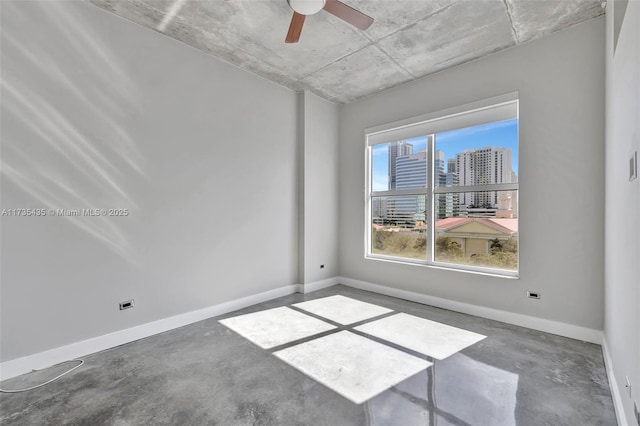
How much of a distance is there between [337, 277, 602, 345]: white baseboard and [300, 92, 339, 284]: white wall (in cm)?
88

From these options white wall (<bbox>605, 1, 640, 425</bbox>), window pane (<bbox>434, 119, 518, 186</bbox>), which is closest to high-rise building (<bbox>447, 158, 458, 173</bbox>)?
window pane (<bbox>434, 119, 518, 186</bbox>)

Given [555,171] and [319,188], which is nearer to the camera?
[555,171]

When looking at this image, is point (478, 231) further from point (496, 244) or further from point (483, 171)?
point (483, 171)

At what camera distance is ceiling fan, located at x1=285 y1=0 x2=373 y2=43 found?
→ 2.25 m

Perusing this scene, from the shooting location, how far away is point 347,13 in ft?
7.69

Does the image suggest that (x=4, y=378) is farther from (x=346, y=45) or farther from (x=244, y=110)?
(x=346, y=45)

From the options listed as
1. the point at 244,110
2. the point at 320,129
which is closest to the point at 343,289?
the point at 320,129

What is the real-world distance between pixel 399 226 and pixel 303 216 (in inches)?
58.8

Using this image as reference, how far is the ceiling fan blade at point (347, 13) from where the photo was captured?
87.1 inches

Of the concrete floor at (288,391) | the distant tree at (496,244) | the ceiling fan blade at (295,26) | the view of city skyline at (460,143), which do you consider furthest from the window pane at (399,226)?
the ceiling fan blade at (295,26)

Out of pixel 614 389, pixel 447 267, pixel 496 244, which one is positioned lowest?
pixel 614 389

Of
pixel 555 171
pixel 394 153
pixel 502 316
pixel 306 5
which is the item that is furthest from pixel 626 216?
pixel 394 153

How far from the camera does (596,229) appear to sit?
272 centimetres

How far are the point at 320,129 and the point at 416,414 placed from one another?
3997 mm
